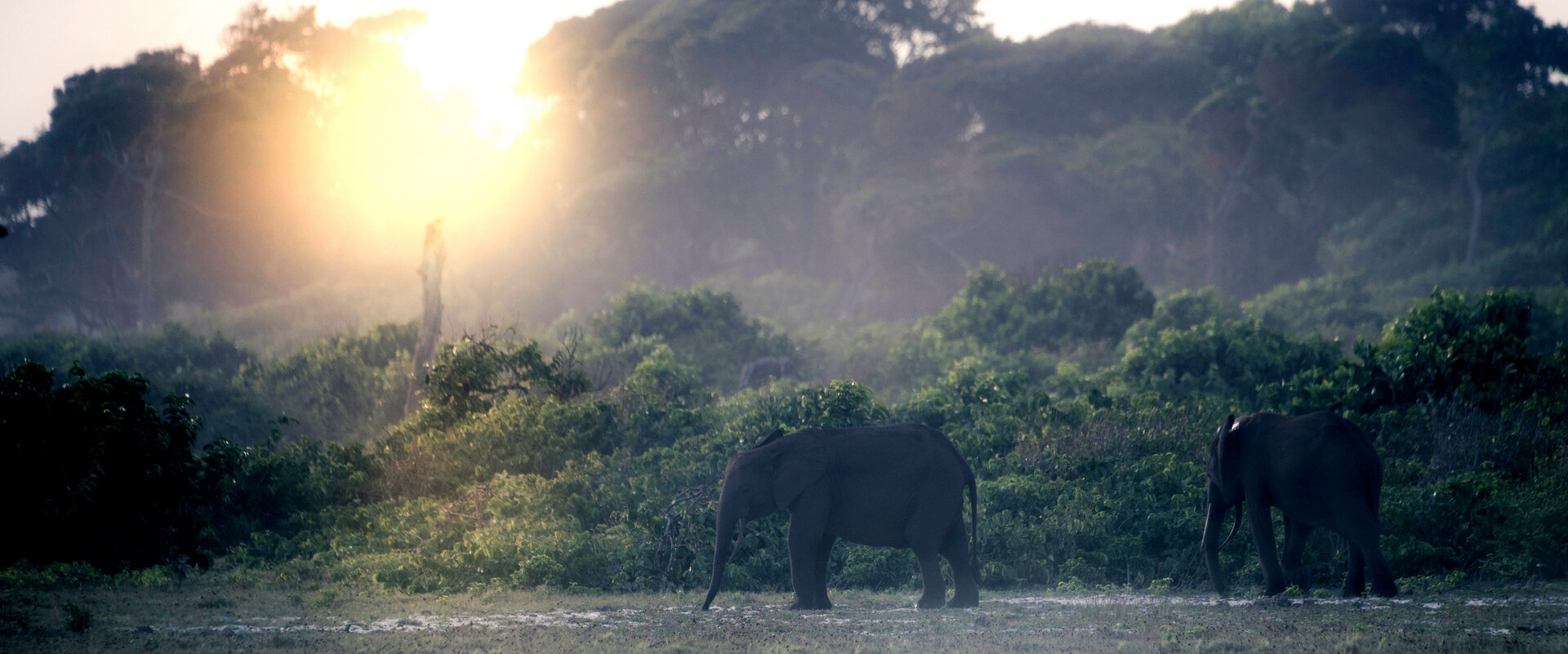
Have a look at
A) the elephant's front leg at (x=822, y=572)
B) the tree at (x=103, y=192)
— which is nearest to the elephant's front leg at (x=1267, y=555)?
the elephant's front leg at (x=822, y=572)

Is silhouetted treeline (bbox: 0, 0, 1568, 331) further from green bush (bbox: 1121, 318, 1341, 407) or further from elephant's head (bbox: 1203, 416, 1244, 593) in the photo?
elephant's head (bbox: 1203, 416, 1244, 593)

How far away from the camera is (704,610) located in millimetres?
10023

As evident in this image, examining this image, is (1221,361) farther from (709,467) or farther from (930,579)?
(930,579)

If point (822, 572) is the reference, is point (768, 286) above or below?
above

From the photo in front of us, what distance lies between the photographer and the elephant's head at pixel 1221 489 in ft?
33.8

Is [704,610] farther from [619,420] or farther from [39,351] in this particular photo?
[39,351]

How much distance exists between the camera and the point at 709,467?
14.6 metres

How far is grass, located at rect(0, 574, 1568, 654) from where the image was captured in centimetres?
785

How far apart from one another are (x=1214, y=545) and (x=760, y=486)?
12.9 feet

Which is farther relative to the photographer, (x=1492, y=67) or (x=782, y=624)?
(x=1492, y=67)

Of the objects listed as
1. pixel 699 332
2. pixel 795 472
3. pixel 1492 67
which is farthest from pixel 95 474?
pixel 1492 67

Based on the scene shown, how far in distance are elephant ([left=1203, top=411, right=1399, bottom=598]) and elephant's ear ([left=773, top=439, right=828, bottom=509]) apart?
339cm

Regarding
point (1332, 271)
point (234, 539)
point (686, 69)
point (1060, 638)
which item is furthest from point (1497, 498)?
point (686, 69)

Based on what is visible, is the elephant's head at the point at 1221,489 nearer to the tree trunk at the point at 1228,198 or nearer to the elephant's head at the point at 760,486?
the elephant's head at the point at 760,486
